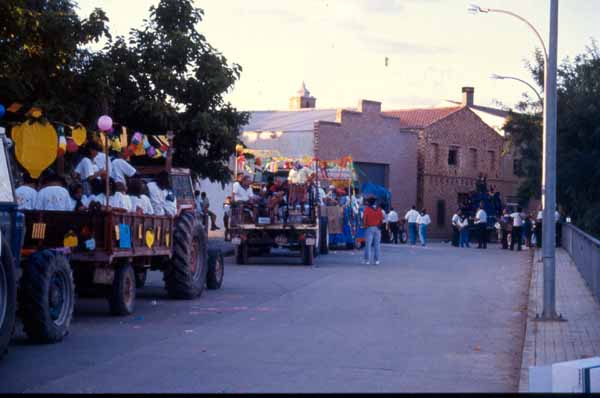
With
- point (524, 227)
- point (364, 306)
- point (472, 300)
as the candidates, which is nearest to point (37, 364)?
point (364, 306)

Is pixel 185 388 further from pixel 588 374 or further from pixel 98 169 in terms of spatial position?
pixel 98 169

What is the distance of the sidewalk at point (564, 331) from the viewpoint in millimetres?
11523

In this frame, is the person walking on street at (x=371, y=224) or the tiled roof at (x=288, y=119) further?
the tiled roof at (x=288, y=119)

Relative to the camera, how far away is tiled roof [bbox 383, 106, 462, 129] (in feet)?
207

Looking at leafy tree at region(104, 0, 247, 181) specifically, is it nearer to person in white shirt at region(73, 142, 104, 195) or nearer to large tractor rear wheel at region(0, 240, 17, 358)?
person in white shirt at region(73, 142, 104, 195)

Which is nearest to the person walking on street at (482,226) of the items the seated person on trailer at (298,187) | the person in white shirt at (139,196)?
the seated person on trailer at (298,187)

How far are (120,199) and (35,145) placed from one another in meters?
1.71

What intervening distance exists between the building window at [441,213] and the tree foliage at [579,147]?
2190 centimetres

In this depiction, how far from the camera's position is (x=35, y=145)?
13797 mm

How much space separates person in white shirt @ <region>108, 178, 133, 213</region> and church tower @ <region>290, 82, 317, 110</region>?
59475mm

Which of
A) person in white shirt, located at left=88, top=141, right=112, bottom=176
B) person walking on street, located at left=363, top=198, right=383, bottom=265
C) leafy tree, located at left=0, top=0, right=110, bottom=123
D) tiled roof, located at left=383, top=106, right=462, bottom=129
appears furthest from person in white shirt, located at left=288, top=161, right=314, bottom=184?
tiled roof, located at left=383, top=106, right=462, bottom=129

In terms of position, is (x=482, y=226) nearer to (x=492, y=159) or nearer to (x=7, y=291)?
(x=492, y=159)

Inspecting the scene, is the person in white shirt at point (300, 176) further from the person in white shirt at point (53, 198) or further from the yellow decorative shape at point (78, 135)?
the person in white shirt at point (53, 198)

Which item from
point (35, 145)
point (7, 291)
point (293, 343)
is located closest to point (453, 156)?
point (35, 145)
